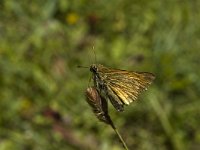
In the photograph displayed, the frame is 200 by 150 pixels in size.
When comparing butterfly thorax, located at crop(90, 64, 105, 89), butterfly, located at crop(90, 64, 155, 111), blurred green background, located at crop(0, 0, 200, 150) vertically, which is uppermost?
blurred green background, located at crop(0, 0, 200, 150)

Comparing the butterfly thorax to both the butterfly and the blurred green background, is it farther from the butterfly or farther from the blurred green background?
the blurred green background

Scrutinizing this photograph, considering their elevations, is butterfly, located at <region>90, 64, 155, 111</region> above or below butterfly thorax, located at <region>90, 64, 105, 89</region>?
below

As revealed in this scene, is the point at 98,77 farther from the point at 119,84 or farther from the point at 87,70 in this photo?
the point at 87,70

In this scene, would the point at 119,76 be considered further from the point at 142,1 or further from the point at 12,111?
the point at 142,1

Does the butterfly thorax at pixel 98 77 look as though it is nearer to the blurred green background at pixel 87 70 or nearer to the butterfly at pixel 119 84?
the butterfly at pixel 119 84

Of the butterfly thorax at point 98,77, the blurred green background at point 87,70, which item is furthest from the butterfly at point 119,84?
the blurred green background at point 87,70

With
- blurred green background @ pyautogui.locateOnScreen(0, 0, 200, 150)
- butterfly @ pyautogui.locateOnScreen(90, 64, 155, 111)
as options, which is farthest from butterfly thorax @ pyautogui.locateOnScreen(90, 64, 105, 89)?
blurred green background @ pyautogui.locateOnScreen(0, 0, 200, 150)

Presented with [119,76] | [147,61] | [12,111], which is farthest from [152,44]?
[119,76]
